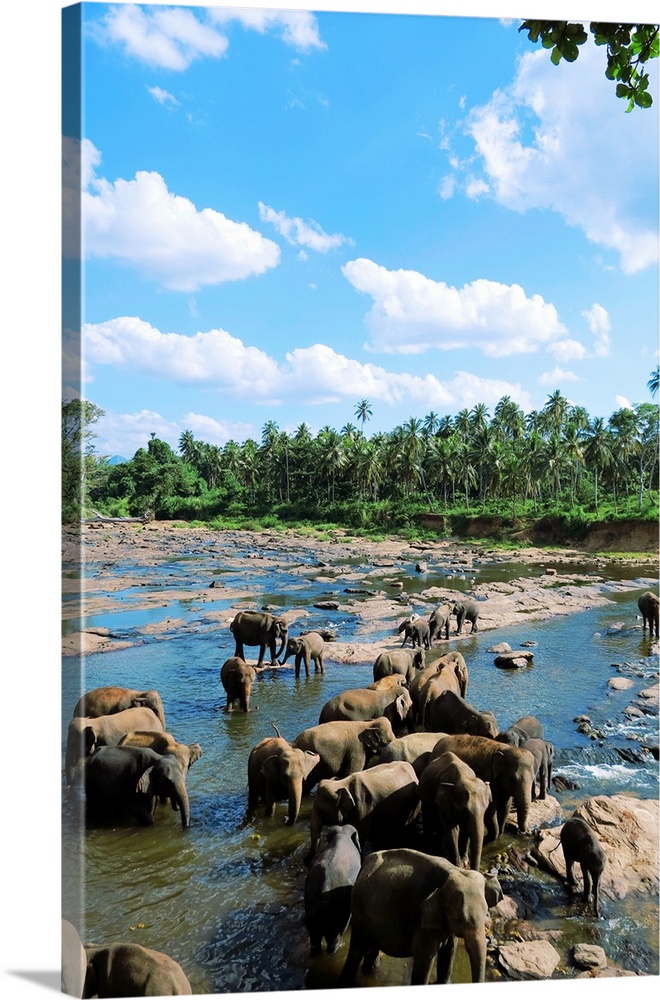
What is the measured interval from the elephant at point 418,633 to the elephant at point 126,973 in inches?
242

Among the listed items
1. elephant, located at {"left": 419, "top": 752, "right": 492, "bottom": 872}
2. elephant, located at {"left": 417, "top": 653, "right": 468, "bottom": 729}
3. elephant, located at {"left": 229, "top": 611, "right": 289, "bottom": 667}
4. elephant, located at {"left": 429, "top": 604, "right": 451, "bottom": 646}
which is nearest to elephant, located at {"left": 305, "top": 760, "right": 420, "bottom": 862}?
elephant, located at {"left": 419, "top": 752, "right": 492, "bottom": 872}

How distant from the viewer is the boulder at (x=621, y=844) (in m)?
3.69

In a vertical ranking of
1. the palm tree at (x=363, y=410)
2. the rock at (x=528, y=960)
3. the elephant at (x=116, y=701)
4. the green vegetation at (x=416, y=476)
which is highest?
the palm tree at (x=363, y=410)

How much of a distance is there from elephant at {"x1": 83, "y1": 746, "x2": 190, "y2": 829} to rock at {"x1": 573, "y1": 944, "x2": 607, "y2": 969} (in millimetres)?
2267

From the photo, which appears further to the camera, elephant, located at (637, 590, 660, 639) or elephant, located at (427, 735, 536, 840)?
elephant, located at (637, 590, 660, 639)

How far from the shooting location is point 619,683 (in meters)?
7.13

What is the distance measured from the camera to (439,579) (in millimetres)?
12711

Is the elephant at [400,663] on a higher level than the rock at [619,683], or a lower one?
higher

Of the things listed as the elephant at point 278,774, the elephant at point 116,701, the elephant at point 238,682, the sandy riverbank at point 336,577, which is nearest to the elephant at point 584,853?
the elephant at point 278,774

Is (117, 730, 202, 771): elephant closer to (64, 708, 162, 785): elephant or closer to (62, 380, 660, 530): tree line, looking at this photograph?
(64, 708, 162, 785): elephant

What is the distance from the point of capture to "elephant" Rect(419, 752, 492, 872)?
12.0 feet

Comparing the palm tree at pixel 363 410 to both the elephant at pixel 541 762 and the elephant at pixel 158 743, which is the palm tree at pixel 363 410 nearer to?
the elephant at pixel 541 762
